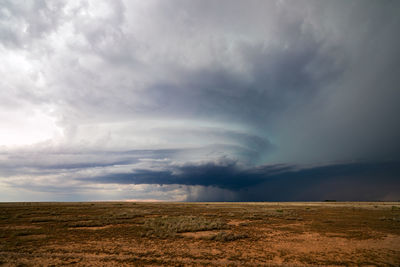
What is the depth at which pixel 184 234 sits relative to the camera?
69.9 ft

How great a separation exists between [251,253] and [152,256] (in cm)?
683

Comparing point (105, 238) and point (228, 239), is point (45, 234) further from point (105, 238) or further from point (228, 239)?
point (228, 239)

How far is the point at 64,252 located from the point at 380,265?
2021cm

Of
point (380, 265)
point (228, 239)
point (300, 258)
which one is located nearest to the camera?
point (380, 265)

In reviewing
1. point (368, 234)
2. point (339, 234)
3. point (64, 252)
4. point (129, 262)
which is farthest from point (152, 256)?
point (368, 234)

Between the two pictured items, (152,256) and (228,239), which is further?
(228,239)

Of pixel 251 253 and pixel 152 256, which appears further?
pixel 251 253

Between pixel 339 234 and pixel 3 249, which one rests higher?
pixel 3 249

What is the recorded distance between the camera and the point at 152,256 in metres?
13.8

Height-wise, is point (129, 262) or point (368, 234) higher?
point (129, 262)

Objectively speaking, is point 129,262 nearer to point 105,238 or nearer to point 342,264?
point 105,238

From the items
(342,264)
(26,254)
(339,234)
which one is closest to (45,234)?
(26,254)

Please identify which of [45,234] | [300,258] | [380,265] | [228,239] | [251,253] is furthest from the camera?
[45,234]

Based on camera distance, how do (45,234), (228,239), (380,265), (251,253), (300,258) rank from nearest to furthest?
(380,265), (300,258), (251,253), (228,239), (45,234)
